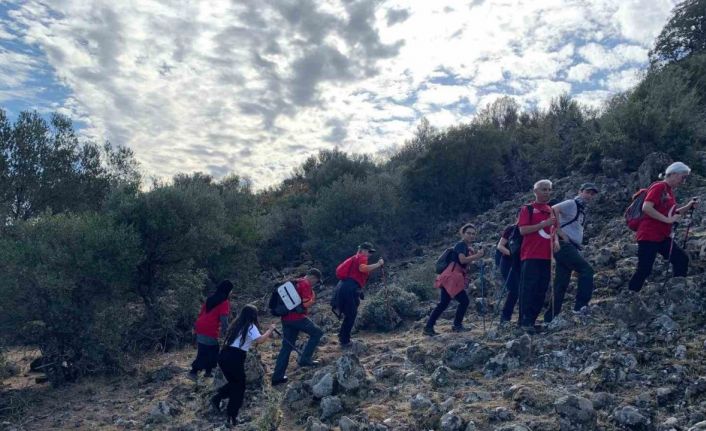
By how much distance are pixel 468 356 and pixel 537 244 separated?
1605mm

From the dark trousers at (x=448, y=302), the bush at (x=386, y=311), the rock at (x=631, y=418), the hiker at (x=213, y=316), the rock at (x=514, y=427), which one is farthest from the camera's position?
the bush at (x=386, y=311)

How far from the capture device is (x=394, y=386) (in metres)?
6.68

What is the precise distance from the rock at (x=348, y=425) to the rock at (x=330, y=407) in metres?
0.49

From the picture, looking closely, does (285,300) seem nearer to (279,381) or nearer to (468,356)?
(279,381)

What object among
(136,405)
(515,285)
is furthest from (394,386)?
(136,405)

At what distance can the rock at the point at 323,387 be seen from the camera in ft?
21.5

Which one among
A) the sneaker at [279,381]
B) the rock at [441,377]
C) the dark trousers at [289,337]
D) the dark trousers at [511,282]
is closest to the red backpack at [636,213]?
the dark trousers at [511,282]

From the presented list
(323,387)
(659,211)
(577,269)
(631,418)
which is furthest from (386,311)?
(631,418)

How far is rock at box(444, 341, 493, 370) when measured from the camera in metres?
6.74

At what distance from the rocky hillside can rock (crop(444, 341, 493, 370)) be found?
15 millimetres

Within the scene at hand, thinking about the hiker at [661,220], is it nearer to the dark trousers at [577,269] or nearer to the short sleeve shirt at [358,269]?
the dark trousers at [577,269]

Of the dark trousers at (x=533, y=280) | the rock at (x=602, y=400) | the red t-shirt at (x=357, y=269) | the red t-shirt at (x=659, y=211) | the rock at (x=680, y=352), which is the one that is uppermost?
the red t-shirt at (x=659, y=211)

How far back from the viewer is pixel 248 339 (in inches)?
258

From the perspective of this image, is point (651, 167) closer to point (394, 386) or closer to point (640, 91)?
point (640, 91)
